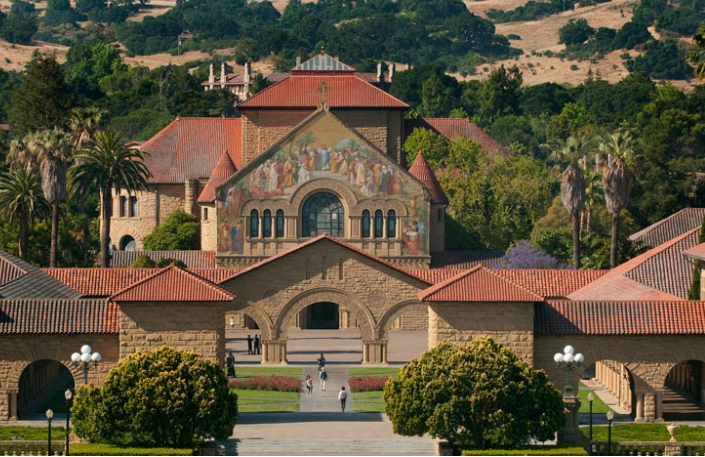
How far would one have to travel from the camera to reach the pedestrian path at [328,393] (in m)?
Result: 75.1

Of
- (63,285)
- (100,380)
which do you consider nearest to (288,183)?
(63,285)

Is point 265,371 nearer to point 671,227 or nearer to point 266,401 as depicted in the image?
point 266,401

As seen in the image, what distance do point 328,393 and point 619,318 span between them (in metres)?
13.0

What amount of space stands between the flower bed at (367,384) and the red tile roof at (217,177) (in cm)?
3398

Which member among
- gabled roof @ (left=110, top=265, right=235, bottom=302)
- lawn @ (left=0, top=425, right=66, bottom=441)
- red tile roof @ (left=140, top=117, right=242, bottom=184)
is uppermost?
red tile roof @ (left=140, top=117, right=242, bottom=184)

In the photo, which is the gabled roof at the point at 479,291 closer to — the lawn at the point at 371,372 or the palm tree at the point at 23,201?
the lawn at the point at 371,372

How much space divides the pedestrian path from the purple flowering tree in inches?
886

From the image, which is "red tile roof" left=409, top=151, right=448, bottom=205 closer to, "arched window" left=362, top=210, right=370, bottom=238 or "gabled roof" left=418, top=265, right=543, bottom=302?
"arched window" left=362, top=210, right=370, bottom=238

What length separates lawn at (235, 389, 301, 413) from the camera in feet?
244

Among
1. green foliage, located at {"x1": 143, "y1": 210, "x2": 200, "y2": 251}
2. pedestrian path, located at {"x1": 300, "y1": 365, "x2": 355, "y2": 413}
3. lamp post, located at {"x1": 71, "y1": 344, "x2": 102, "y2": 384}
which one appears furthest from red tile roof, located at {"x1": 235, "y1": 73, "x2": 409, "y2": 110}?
lamp post, located at {"x1": 71, "y1": 344, "x2": 102, "y2": 384}

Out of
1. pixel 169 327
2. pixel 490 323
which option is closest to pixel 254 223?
pixel 169 327

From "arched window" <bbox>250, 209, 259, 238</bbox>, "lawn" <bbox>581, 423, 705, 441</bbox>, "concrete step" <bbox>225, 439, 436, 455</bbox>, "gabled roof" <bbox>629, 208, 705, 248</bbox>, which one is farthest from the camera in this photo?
"gabled roof" <bbox>629, 208, 705, 248</bbox>

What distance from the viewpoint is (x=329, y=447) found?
65500 millimetres

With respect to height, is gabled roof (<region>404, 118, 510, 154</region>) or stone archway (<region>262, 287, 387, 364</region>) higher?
gabled roof (<region>404, 118, 510, 154</region>)
